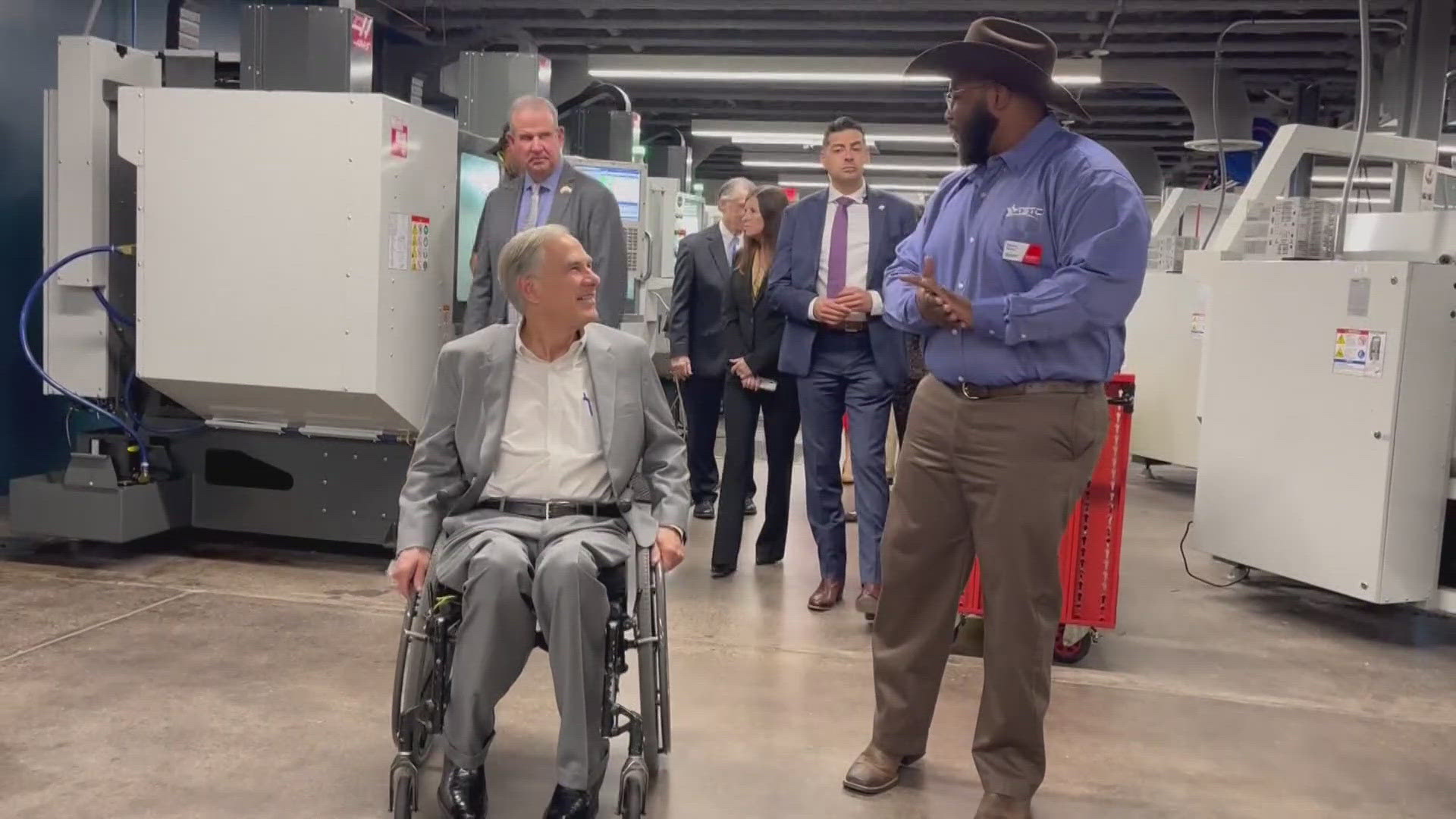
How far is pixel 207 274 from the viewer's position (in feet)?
14.3

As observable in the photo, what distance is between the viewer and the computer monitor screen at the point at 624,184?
6.41 metres

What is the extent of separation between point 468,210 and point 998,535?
3133 millimetres

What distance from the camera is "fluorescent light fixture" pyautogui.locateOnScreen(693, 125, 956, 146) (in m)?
14.4

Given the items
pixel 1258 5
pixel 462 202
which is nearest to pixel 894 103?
pixel 1258 5

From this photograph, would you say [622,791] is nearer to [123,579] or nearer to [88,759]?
[88,759]

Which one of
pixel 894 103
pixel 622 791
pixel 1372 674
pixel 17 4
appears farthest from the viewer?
pixel 894 103

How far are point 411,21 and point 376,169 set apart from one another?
5.62 meters

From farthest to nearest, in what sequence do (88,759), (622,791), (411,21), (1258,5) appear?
(411,21)
(1258,5)
(88,759)
(622,791)

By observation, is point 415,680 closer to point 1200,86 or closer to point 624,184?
point 624,184

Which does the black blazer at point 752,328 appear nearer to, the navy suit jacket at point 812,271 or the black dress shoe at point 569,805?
the navy suit jacket at point 812,271

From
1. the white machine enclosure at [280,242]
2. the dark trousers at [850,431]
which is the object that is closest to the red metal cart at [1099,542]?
the dark trousers at [850,431]

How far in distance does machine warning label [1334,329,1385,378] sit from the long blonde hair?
82.7 inches

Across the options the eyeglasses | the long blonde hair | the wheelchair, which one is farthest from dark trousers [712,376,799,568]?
the wheelchair

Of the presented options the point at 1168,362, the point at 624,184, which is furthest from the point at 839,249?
the point at 1168,362
